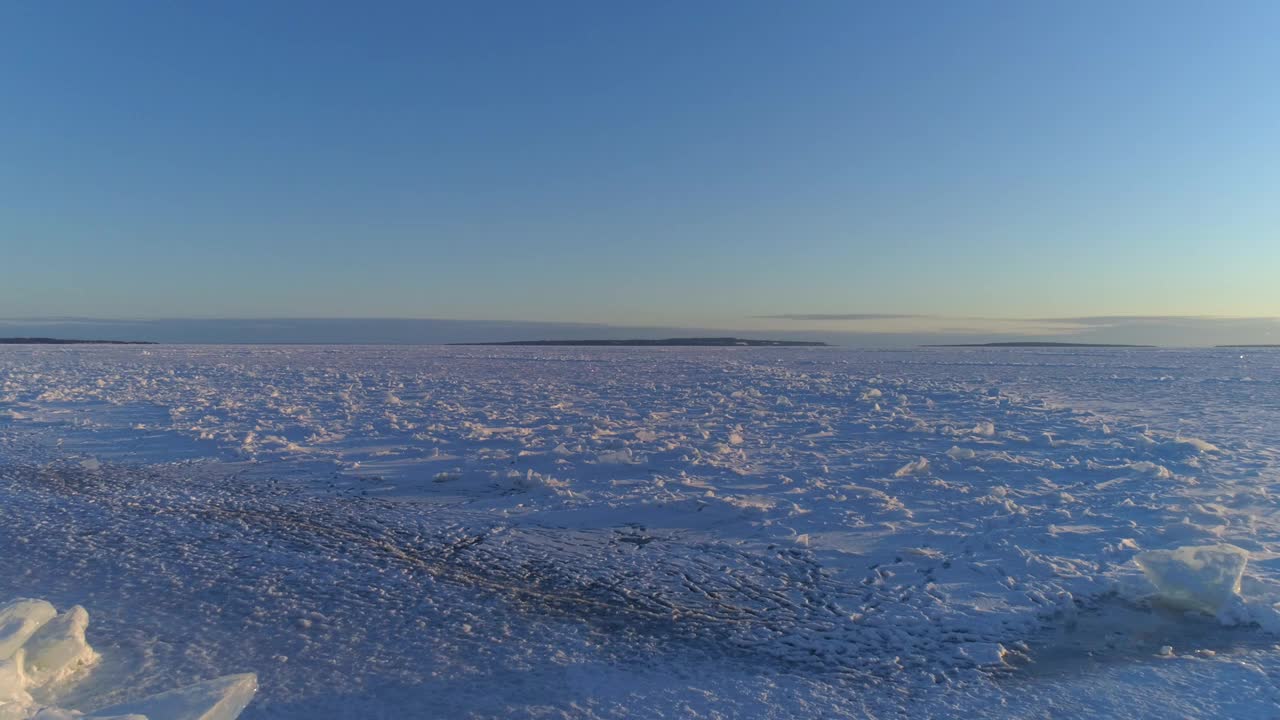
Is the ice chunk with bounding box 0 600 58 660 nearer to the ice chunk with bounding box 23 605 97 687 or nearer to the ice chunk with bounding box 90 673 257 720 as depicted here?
the ice chunk with bounding box 23 605 97 687

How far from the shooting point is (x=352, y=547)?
224 inches

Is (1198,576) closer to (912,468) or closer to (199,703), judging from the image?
(912,468)

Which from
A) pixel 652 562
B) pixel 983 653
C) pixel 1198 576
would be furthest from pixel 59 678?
pixel 1198 576

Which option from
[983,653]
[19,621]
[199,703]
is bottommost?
[983,653]

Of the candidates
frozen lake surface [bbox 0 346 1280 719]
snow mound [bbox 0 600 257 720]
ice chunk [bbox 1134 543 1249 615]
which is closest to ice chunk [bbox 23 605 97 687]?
snow mound [bbox 0 600 257 720]

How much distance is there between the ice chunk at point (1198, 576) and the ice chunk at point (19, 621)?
617 cm

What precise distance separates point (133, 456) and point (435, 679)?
7.70 metres

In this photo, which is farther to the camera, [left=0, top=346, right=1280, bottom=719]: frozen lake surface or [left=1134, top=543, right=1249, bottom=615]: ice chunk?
[left=1134, top=543, right=1249, bottom=615]: ice chunk

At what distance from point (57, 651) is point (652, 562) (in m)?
3.40

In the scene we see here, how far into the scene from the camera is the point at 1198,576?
4473 millimetres

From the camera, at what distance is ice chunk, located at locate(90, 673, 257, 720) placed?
306 cm

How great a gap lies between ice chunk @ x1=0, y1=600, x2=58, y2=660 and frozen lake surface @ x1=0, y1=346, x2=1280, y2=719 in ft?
0.98

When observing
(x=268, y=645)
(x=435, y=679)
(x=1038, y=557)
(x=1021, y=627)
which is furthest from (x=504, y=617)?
(x=1038, y=557)

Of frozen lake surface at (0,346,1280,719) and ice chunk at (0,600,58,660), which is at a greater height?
ice chunk at (0,600,58,660)
